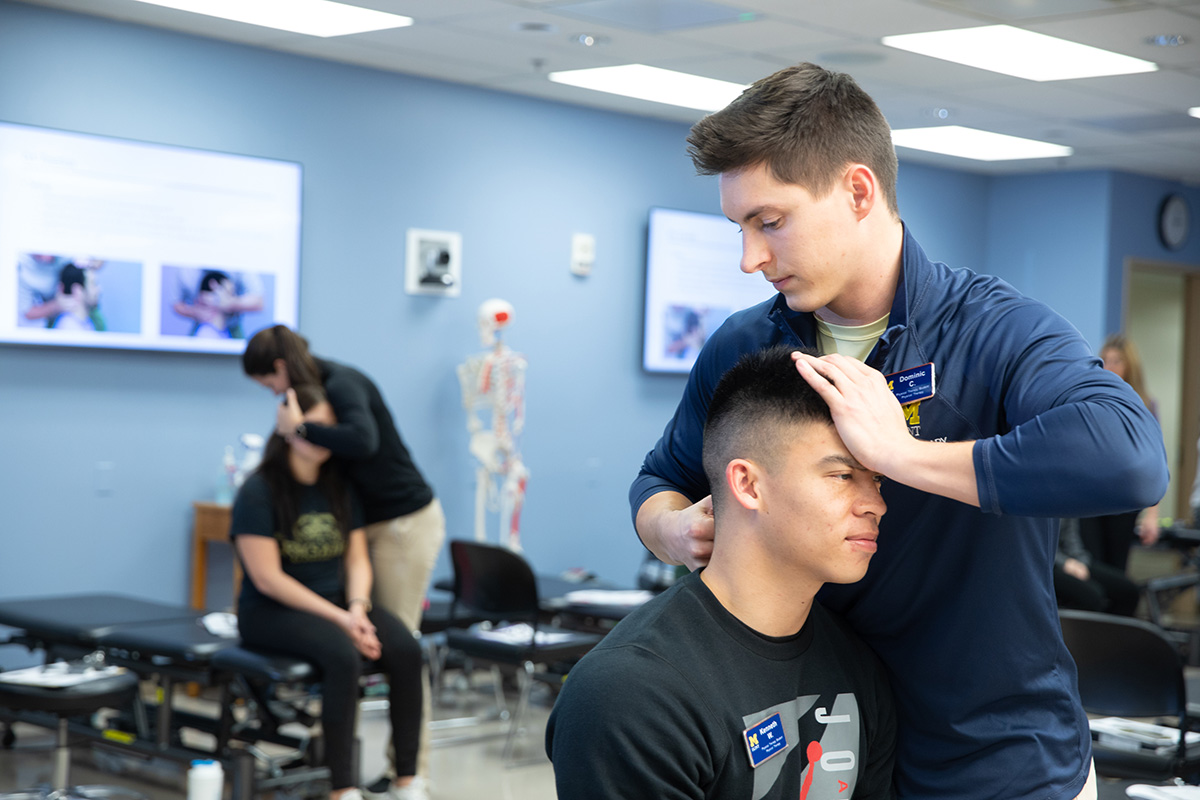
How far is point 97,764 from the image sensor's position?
467 centimetres

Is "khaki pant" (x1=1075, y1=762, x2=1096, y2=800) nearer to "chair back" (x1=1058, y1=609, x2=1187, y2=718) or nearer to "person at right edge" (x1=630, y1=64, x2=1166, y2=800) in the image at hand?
"person at right edge" (x1=630, y1=64, x2=1166, y2=800)

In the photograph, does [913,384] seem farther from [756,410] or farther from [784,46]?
[784,46]

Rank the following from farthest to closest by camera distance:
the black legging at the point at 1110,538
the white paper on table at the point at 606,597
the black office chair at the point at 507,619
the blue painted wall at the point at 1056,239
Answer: the blue painted wall at the point at 1056,239 → the black legging at the point at 1110,538 → the white paper on table at the point at 606,597 → the black office chair at the point at 507,619

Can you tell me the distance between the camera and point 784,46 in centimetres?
555

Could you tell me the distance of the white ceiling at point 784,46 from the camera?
4.92 metres

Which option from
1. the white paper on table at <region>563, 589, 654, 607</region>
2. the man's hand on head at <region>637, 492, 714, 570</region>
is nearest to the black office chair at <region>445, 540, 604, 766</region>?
the white paper on table at <region>563, 589, 654, 607</region>

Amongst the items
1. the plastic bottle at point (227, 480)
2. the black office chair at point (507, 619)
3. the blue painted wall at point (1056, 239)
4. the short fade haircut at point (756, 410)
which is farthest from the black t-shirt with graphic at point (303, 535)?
the blue painted wall at point (1056, 239)

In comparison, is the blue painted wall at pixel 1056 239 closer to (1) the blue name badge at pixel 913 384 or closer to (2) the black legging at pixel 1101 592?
(2) the black legging at pixel 1101 592

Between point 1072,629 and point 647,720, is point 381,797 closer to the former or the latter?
point 1072,629

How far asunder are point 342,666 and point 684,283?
3989mm

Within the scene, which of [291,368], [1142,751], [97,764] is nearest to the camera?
[1142,751]

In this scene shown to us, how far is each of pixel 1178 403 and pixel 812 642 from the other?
30.5 ft

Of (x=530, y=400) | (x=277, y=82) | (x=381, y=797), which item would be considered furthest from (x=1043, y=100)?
(x=381, y=797)

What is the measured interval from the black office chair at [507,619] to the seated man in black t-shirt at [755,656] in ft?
10.3
